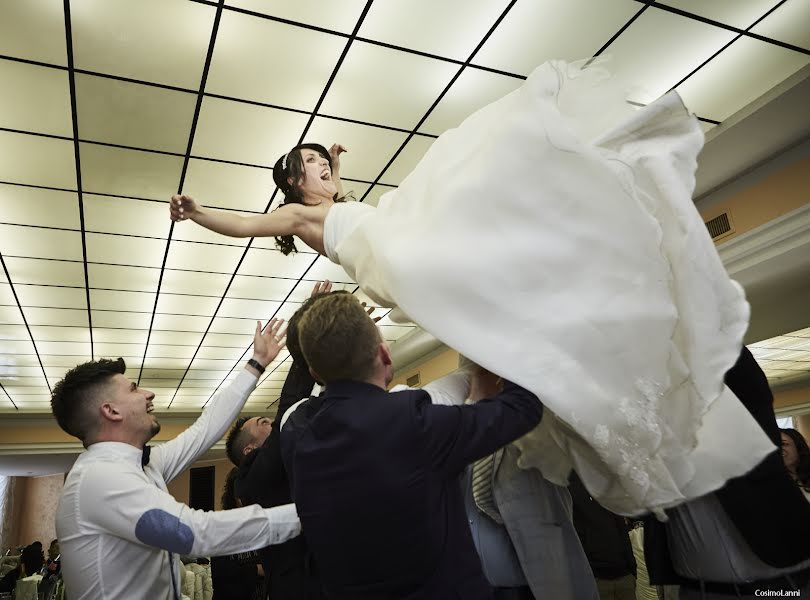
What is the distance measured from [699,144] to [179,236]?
14.5ft

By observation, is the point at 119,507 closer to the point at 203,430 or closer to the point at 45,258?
the point at 203,430

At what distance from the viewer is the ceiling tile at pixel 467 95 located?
3459 millimetres

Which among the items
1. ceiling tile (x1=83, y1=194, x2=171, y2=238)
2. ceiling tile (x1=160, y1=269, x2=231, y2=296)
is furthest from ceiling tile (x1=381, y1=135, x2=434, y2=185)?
ceiling tile (x1=160, y1=269, x2=231, y2=296)

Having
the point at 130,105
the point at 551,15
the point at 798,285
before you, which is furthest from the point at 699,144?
the point at 798,285

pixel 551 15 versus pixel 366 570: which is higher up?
pixel 551 15

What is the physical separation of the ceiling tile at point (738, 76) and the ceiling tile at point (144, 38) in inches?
112

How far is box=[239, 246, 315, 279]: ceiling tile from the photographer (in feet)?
17.2

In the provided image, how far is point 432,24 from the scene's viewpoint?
3031 millimetres

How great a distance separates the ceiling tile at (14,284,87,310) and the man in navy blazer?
17.7 ft

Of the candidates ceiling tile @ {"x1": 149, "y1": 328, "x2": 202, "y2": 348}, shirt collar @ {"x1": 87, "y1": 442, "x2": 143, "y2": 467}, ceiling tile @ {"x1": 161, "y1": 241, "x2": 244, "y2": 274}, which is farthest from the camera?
ceiling tile @ {"x1": 149, "y1": 328, "x2": 202, "y2": 348}

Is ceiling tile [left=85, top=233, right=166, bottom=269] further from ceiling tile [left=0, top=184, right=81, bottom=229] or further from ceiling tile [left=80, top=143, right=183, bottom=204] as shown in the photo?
ceiling tile [left=80, top=143, right=183, bottom=204]

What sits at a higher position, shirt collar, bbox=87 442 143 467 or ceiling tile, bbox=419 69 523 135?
ceiling tile, bbox=419 69 523 135

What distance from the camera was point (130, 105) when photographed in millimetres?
3377

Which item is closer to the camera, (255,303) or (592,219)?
(592,219)
